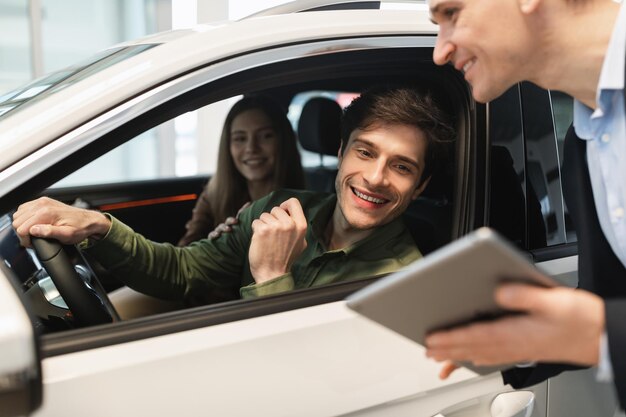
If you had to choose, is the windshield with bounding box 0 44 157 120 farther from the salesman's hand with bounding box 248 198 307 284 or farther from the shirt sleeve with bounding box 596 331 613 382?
the shirt sleeve with bounding box 596 331 613 382

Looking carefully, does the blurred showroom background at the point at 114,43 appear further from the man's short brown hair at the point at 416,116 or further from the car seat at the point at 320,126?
the man's short brown hair at the point at 416,116

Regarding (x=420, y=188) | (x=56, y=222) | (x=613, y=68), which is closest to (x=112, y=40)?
(x=56, y=222)

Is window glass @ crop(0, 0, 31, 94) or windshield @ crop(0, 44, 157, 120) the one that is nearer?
windshield @ crop(0, 44, 157, 120)

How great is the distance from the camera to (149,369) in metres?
1.08

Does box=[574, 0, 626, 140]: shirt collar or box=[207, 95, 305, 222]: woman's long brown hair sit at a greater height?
box=[574, 0, 626, 140]: shirt collar

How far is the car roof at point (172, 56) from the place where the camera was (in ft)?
3.71

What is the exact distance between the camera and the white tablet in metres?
0.75

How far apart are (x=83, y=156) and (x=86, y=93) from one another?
107 mm

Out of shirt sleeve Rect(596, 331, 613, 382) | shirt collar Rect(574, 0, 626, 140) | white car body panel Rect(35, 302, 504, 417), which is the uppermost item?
shirt collar Rect(574, 0, 626, 140)

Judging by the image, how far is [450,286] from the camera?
816mm

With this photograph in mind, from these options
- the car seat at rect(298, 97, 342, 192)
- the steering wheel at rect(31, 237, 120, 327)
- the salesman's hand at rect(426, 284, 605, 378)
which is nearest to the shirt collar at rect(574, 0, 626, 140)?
the salesman's hand at rect(426, 284, 605, 378)

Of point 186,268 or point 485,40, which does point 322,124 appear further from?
point 485,40

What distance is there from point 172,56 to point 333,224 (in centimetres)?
69

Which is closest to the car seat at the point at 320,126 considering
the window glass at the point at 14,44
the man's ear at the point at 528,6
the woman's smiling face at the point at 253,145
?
the woman's smiling face at the point at 253,145
